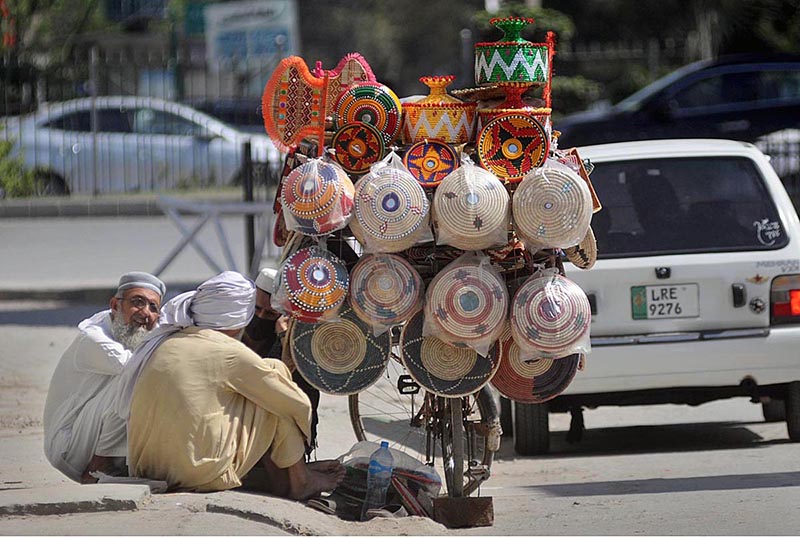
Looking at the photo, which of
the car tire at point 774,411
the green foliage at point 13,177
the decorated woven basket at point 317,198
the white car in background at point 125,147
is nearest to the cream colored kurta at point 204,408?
the decorated woven basket at point 317,198

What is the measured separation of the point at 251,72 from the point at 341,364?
45.3ft

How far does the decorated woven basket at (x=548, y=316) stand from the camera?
5.55 m

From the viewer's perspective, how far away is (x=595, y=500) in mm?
6660

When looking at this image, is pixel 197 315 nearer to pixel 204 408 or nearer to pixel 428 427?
pixel 204 408

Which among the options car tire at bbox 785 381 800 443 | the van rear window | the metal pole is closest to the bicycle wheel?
the van rear window

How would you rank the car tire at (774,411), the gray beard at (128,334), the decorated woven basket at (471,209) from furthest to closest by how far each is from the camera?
the car tire at (774,411) → the gray beard at (128,334) → the decorated woven basket at (471,209)

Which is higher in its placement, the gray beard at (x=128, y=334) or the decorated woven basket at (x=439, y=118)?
the decorated woven basket at (x=439, y=118)

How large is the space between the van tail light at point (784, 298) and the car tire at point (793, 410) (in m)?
0.42

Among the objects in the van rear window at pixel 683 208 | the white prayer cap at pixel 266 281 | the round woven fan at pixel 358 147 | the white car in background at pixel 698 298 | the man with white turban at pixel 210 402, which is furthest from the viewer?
the van rear window at pixel 683 208

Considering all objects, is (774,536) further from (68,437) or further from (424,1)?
(424,1)

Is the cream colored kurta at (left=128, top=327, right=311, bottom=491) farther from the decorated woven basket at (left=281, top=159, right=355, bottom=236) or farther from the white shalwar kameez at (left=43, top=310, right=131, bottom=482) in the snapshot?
the decorated woven basket at (left=281, top=159, right=355, bottom=236)

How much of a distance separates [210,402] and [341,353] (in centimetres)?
61

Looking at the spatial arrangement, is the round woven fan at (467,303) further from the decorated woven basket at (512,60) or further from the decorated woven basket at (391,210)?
the decorated woven basket at (512,60)

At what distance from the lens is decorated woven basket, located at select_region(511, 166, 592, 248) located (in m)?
5.50
